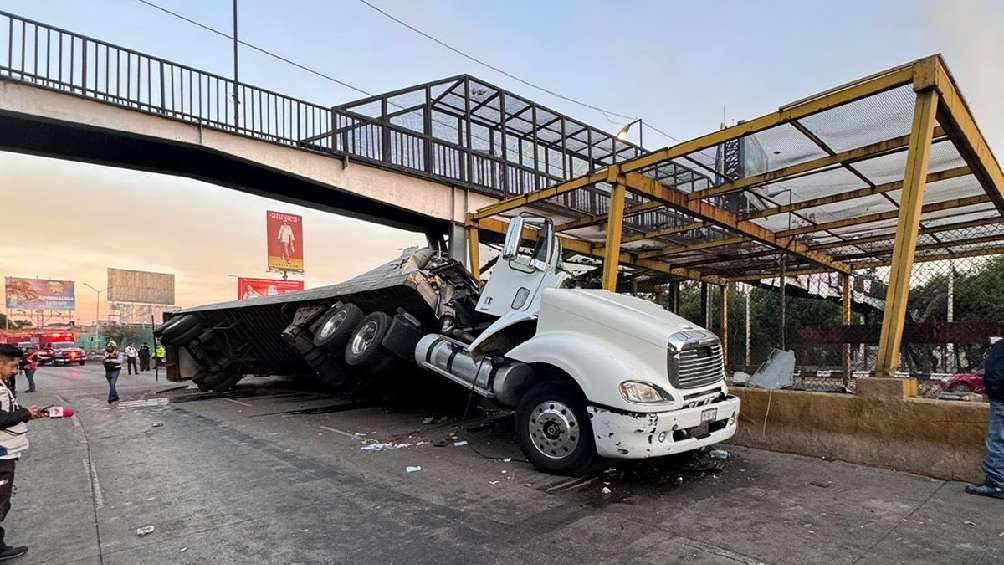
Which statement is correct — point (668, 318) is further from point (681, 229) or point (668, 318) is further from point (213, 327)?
point (213, 327)

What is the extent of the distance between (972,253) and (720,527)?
485 inches

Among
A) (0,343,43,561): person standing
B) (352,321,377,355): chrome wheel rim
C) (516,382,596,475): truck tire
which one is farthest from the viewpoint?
(352,321,377,355): chrome wheel rim

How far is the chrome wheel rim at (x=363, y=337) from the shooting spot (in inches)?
324

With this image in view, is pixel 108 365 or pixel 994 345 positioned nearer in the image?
pixel 994 345

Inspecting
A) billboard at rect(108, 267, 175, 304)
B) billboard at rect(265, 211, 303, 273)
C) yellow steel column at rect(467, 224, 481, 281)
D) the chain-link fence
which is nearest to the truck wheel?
yellow steel column at rect(467, 224, 481, 281)

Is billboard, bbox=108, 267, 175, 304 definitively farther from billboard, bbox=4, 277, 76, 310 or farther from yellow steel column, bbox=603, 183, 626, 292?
yellow steel column, bbox=603, 183, 626, 292

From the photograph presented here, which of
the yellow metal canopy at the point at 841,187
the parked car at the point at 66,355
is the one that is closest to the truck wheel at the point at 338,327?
the yellow metal canopy at the point at 841,187

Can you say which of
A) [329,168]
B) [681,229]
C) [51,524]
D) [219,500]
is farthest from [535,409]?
[329,168]

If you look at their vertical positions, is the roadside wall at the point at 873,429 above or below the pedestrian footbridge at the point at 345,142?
below

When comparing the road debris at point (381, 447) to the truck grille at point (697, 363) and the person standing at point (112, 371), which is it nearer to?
the truck grille at point (697, 363)

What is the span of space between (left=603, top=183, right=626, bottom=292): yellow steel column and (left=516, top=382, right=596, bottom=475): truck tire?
3291 mm

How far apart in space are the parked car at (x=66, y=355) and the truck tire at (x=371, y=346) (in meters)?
38.3

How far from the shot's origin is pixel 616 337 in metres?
5.26

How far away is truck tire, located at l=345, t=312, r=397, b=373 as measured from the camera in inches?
315
